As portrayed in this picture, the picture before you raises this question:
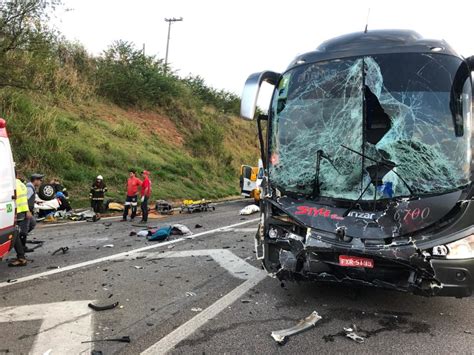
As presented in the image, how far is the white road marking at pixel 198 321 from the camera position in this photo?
3.87 meters

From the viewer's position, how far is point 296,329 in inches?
170

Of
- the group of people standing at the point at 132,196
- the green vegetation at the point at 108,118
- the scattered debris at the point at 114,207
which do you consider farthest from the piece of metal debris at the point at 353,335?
the green vegetation at the point at 108,118

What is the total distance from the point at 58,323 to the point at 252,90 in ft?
11.0

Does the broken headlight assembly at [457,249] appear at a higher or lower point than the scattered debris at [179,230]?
higher

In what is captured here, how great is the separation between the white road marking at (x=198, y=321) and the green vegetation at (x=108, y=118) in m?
12.4

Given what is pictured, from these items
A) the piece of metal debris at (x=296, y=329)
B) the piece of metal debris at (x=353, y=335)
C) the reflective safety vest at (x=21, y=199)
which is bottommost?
the piece of metal debris at (x=296, y=329)

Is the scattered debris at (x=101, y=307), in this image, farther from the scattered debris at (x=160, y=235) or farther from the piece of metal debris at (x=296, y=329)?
the scattered debris at (x=160, y=235)

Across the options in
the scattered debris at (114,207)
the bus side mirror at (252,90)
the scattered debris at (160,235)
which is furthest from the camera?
the scattered debris at (114,207)

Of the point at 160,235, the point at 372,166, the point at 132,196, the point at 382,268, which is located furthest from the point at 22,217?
the point at 132,196

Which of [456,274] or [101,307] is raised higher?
[456,274]

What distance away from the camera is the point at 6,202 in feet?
19.6

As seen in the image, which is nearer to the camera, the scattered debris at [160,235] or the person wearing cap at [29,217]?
the person wearing cap at [29,217]

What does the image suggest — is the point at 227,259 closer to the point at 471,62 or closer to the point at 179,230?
the point at 179,230

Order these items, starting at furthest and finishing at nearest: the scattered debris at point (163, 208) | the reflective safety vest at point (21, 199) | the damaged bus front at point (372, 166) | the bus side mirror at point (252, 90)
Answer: the scattered debris at point (163, 208), the reflective safety vest at point (21, 199), the bus side mirror at point (252, 90), the damaged bus front at point (372, 166)
